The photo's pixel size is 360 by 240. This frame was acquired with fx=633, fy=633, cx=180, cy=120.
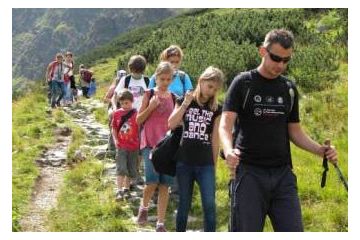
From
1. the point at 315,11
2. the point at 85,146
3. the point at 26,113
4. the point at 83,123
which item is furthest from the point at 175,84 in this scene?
the point at 315,11

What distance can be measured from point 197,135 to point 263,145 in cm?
173

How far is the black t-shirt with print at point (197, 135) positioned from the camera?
6500 mm

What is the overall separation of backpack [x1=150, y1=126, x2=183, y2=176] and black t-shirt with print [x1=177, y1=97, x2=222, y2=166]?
15cm

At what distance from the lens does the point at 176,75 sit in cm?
794

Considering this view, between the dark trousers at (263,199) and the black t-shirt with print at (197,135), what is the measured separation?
157cm

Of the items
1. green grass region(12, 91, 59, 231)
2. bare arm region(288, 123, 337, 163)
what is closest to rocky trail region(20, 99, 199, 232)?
green grass region(12, 91, 59, 231)

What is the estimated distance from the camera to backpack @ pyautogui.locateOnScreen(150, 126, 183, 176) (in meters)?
6.71

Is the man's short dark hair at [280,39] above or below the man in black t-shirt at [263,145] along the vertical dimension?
above

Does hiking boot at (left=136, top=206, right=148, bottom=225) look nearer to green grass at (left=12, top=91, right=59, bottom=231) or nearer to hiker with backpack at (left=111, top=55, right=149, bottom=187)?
green grass at (left=12, top=91, right=59, bottom=231)

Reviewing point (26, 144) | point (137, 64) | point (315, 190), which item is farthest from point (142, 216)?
point (26, 144)

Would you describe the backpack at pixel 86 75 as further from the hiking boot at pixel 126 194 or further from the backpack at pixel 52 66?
the hiking boot at pixel 126 194

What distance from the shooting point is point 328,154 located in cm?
498

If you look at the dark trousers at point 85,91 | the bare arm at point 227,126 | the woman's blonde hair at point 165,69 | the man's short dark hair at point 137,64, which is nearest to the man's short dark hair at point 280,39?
the bare arm at point 227,126

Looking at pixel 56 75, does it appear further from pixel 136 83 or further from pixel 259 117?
pixel 259 117
